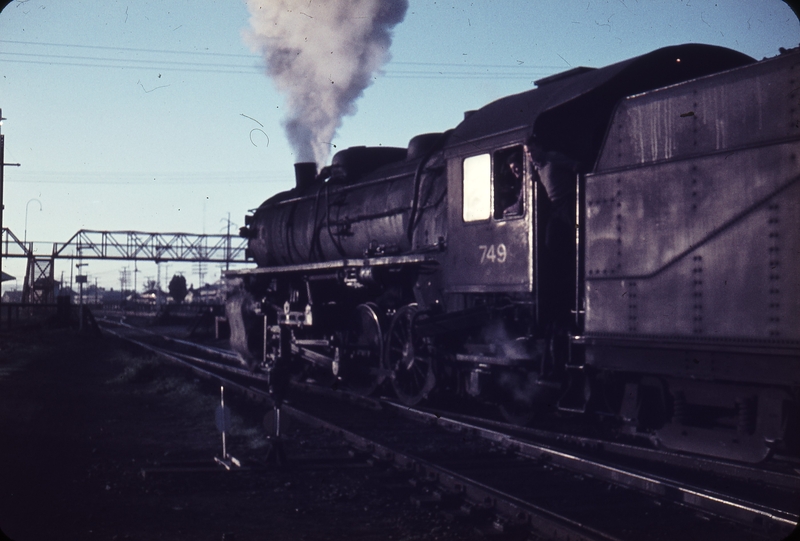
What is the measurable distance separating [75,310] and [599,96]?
3554 cm

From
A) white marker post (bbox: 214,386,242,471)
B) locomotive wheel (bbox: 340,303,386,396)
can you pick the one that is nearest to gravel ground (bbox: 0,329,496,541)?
white marker post (bbox: 214,386,242,471)

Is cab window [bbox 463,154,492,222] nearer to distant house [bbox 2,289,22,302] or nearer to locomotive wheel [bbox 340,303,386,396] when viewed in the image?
locomotive wheel [bbox 340,303,386,396]

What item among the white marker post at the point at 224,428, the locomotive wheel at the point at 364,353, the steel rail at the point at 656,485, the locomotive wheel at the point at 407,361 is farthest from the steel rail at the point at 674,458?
the white marker post at the point at 224,428

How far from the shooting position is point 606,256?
24.2ft

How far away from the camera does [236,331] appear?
55.7ft

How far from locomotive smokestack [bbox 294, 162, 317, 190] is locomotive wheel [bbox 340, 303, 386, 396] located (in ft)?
13.2

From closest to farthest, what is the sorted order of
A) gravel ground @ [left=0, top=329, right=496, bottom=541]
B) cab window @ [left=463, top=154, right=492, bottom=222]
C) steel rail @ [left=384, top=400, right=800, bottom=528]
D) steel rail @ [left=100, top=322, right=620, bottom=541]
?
steel rail @ [left=100, top=322, right=620, bottom=541], steel rail @ [left=384, top=400, right=800, bottom=528], gravel ground @ [left=0, top=329, right=496, bottom=541], cab window @ [left=463, top=154, right=492, bottom=222]

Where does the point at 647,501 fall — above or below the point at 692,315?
below

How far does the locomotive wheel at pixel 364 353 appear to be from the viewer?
12070 millimetres

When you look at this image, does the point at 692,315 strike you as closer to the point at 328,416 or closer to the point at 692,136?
the point at 692,136

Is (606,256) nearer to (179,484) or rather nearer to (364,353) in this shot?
(179,484)

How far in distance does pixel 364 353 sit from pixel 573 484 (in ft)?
20.6

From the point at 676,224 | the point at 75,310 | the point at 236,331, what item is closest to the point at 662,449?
the point at 676,224

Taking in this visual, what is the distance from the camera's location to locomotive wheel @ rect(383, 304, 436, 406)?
1054cm
